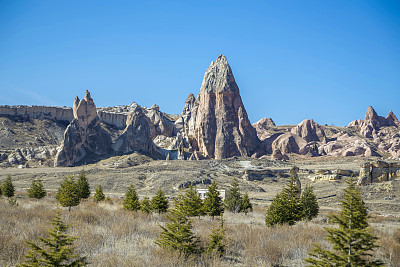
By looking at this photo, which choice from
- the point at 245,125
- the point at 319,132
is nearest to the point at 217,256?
the point at 245,125

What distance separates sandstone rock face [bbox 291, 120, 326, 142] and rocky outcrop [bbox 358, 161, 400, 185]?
77208 mm

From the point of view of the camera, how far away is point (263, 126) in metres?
146

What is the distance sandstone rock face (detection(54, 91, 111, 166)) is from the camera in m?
85.2

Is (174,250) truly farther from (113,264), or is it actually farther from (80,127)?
(80,127)

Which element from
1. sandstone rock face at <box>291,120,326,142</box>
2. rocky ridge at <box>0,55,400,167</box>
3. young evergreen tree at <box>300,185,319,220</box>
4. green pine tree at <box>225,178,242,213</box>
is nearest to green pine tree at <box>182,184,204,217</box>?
green pine tree at <box>225,178,242,213</box>

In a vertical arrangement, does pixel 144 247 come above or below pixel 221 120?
below

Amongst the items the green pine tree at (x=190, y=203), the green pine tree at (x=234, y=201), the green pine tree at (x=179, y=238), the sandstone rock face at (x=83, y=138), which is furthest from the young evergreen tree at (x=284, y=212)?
the sandstone rock face at (x=83, y=138)

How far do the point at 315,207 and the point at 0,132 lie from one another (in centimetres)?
10530

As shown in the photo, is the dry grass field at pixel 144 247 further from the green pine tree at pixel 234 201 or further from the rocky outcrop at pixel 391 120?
the rocky outcrop at pixel 391 120

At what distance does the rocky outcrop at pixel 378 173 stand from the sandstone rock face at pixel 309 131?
253 feet

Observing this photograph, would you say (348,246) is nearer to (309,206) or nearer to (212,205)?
(212,205)

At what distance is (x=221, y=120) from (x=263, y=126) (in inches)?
1649

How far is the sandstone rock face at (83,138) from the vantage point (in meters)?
85.2

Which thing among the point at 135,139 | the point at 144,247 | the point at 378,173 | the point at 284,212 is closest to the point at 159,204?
the point at 284,212
